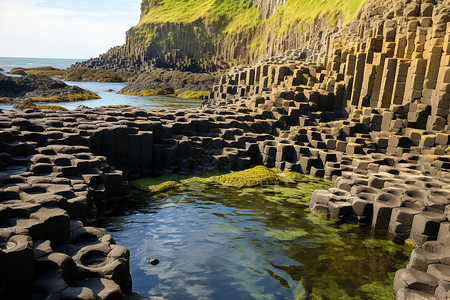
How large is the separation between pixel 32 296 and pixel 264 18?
83074 millimetres

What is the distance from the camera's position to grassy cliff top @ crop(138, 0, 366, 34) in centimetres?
4923

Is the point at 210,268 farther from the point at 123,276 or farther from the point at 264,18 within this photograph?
the point at 264,18

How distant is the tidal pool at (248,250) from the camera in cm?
769

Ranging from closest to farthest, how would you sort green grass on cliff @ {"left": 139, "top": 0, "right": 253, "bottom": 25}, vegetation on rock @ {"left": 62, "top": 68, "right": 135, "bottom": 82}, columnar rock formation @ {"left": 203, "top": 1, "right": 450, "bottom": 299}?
columnar rock formation @ {"left": 203, "top": 1, "right": 450, "bottom": 299} → vegetation on rock @ {"left": 62, "top": 68, "right": 135, "bottom": 82} → green grass on cliff @ {"left": 139, "top": 0, "right": 253, "bottom": 25}

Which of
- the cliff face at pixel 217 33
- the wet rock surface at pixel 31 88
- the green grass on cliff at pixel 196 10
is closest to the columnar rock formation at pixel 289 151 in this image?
the cliff face at pixel 217 33

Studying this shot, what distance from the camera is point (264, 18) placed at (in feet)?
265

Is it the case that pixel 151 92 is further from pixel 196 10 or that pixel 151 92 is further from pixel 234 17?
pixel 196 10

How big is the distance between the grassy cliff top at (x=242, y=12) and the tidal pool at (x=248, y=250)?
111ft

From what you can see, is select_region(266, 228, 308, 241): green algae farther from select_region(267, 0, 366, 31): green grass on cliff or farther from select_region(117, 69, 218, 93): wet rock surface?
select_region(117, 69, 218, 93): wet rock surface

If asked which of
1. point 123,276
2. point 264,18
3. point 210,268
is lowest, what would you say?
point 210,268

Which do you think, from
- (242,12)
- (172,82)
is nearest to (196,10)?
(242,12)

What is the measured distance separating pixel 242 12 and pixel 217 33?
27.7 ft

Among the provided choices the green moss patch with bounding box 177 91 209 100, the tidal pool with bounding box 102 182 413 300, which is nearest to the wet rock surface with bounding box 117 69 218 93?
the green moss patch with bounding box 177 91 209 100

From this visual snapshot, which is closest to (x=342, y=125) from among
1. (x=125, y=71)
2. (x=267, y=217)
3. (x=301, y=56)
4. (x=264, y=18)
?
(x=267, y=217)
